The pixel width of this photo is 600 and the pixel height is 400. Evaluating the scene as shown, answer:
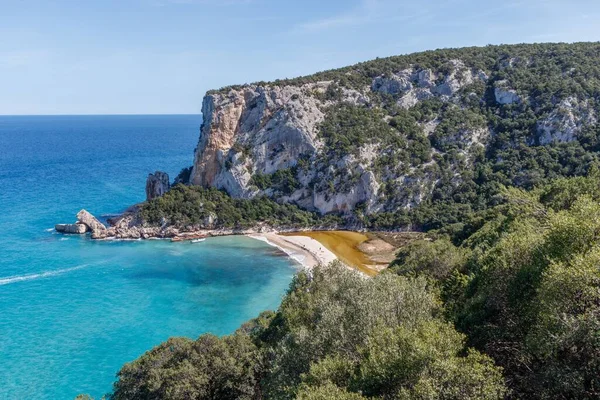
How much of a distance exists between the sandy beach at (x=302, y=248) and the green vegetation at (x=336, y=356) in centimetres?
2453

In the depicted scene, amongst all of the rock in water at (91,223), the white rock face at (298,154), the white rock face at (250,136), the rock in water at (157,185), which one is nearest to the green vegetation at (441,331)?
the white rock face at (298,154)

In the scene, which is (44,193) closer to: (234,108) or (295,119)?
(234,108)

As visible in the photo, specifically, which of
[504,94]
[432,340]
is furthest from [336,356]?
[504,94]

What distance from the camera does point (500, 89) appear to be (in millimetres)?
70500

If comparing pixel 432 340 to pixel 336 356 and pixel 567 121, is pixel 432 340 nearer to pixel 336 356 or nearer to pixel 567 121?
pixel 336 356

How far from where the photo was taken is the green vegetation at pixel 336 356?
1092cm

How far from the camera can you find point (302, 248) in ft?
179

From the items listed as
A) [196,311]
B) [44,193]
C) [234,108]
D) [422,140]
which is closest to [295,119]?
[234,108]

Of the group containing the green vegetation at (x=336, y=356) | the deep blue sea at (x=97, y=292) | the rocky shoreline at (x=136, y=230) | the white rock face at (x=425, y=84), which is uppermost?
the white rock face at (x=425, y=84)

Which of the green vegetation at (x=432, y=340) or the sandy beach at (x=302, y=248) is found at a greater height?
the green vegetation at (x=432, y=340)

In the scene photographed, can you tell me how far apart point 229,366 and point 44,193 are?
77.0 m

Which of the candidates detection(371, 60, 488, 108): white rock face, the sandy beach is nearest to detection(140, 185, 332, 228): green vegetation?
the sandy beach

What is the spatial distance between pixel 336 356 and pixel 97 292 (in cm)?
3554

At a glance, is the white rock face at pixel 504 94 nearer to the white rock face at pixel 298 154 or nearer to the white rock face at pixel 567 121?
the white rock face at pixel 298 154
